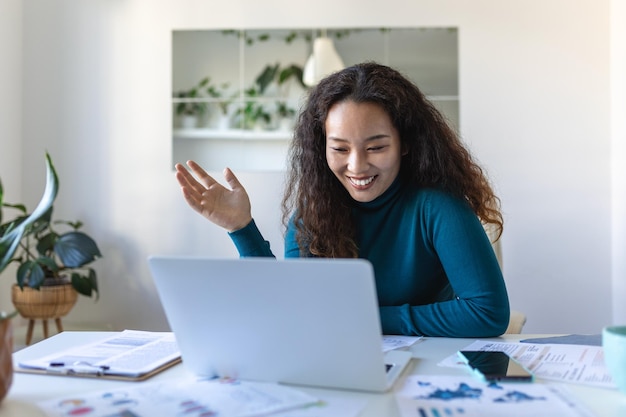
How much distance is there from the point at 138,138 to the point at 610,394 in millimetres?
3348

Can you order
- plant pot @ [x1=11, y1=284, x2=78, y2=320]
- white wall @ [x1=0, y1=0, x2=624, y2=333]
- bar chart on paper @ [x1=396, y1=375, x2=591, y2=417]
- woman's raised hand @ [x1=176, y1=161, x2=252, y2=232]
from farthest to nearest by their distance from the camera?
white wall @ [x1=0, y1=0, x2=624, y2=333] → plant pot @ [x1=11, y1=284, x2=78, y2=320] → woman's raised hand @ [x1=176, y1=161, x2=252, y2=232] → bar chart on paper @ [x1=396, y1=375, x2=591, y2=417]

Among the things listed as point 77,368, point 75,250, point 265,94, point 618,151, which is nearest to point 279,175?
point 265,94

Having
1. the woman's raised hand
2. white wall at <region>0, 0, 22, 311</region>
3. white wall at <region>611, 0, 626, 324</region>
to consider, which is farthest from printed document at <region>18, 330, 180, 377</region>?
white wall at <region>611, 0, 626, 324</region>

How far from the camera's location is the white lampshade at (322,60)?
3.80 m

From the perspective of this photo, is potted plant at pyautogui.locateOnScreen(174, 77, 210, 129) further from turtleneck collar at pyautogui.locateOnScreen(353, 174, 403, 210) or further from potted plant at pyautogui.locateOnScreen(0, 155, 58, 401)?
potted plant at pyautogui.locateOnScreen(0, 155, 58, 401)

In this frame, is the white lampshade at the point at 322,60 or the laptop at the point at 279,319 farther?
the white lampshade at the point at 322,60

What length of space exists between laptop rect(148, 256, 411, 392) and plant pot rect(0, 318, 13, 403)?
0.67 ft

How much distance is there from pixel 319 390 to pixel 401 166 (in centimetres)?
90

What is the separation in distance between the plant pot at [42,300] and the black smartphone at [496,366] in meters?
2.76

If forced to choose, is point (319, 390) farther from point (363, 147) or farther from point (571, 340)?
point (363, 147)

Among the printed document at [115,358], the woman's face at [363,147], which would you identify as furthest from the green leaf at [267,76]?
the printed document at [115,358]

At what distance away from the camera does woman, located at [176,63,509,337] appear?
1.61 metres

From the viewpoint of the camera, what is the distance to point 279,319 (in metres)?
0.93

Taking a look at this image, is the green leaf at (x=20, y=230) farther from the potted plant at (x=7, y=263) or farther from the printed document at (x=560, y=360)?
the printed document at (x=560, y=360)
